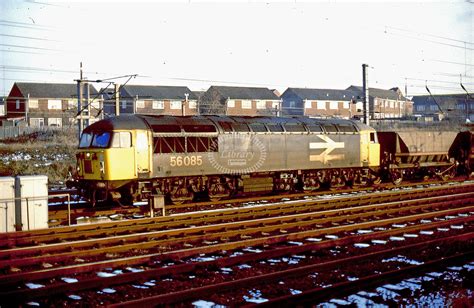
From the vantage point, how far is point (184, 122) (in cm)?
2081

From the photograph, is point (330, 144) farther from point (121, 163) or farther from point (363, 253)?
point (363, 253)

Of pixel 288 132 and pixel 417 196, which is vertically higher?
pixel 288 132

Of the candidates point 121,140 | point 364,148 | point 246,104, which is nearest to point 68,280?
point 121,140

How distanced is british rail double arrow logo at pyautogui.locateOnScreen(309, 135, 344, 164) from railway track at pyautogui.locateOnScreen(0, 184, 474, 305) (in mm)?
5550

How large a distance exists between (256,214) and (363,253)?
565 centimetres

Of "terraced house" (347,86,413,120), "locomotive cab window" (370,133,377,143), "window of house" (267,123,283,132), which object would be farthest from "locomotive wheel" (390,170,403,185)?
"terraced house" (347,86,413,120)

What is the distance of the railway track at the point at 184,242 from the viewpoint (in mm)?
9703

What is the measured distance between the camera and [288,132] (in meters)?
23.8

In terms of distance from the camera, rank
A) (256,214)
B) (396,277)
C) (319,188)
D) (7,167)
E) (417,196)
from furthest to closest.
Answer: (7,167) < (319,188) < (417,196) < (256,214) < (396,277)

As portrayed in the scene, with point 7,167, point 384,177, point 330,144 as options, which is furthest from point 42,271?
point 7,167

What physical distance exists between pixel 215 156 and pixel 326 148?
20.6 feet

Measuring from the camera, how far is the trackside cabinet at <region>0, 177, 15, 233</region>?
14648mm

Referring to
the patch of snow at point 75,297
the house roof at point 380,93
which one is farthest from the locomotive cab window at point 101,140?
the house roof at point 380,93

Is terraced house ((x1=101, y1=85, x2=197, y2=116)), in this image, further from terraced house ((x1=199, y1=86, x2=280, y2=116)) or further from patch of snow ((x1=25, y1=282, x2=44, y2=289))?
patch of snow ((x1=25, y1=282, x2=44, y2=289))
